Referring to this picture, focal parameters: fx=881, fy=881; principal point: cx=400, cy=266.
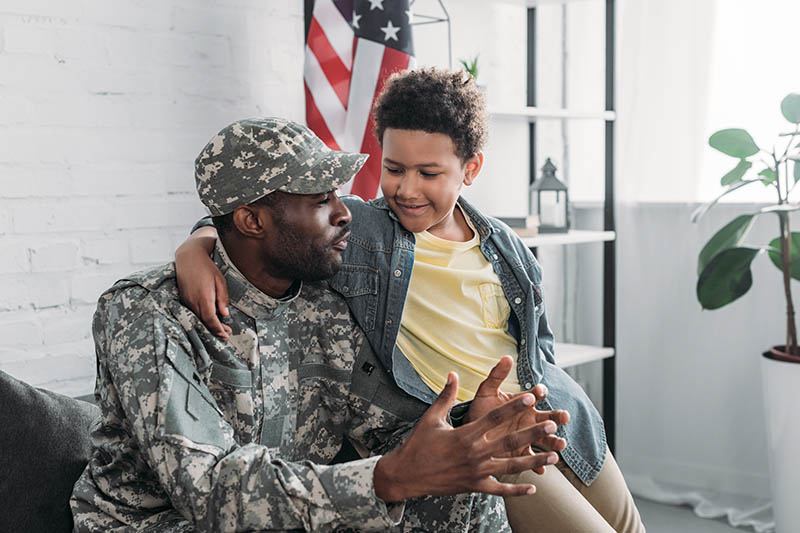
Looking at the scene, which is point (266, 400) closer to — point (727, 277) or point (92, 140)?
point (92, 140)

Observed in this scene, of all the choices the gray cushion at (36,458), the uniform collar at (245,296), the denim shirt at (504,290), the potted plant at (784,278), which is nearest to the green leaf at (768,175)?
the potted plant at (784,278)

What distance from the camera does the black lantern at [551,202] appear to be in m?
2.81

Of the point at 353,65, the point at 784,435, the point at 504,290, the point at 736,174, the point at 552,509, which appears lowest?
the point at 784,435

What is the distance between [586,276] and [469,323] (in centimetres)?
165

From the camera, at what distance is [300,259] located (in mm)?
1435

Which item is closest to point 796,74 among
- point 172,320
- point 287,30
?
point 287,30

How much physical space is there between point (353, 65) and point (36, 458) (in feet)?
4.17

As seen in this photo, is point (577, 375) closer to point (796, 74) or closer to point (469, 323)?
point (796, 74)

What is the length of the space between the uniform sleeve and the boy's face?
2.03 feet

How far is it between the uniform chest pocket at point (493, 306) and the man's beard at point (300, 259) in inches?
16.2

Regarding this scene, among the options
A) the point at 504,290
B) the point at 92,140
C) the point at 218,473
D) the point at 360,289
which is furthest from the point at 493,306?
the point at 92,140

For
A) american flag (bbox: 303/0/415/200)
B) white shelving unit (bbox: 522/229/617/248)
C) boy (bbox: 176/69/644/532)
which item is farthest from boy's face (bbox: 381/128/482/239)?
white shelving unit (bbox: 522/229/617/248)

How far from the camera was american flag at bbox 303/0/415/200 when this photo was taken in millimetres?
2225

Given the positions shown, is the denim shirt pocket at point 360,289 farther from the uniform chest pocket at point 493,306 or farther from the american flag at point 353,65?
the american flag at point 353,65
